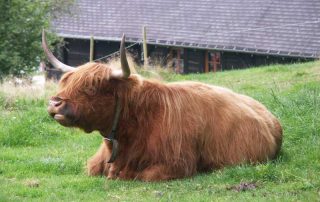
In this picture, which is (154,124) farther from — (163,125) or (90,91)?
(90,91)

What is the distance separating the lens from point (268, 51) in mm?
31922

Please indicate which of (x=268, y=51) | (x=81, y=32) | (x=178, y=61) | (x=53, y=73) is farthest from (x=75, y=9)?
(x=268, y=51)

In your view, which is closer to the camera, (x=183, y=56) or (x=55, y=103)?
(x=55, y=103)

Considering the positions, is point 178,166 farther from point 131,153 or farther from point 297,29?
point 297,29

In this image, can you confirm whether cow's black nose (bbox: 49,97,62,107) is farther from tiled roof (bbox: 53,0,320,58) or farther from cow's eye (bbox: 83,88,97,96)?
tiled roof (bbox: 53,0,320,58)

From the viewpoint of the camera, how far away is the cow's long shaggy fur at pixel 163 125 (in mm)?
7727

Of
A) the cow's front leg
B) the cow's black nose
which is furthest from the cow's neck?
the cow's black nose

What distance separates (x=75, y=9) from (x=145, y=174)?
1216 inches

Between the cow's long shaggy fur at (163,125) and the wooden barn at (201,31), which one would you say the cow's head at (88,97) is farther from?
the wooden barn at (201,31)

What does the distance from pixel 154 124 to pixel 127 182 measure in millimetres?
719

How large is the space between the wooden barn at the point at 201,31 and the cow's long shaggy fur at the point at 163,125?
22762mm

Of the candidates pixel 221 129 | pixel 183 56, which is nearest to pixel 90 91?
Result: pixel 221 129

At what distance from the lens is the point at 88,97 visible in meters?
7.66

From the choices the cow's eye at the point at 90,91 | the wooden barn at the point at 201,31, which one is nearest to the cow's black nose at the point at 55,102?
the cow's eye at the point at 90,91
